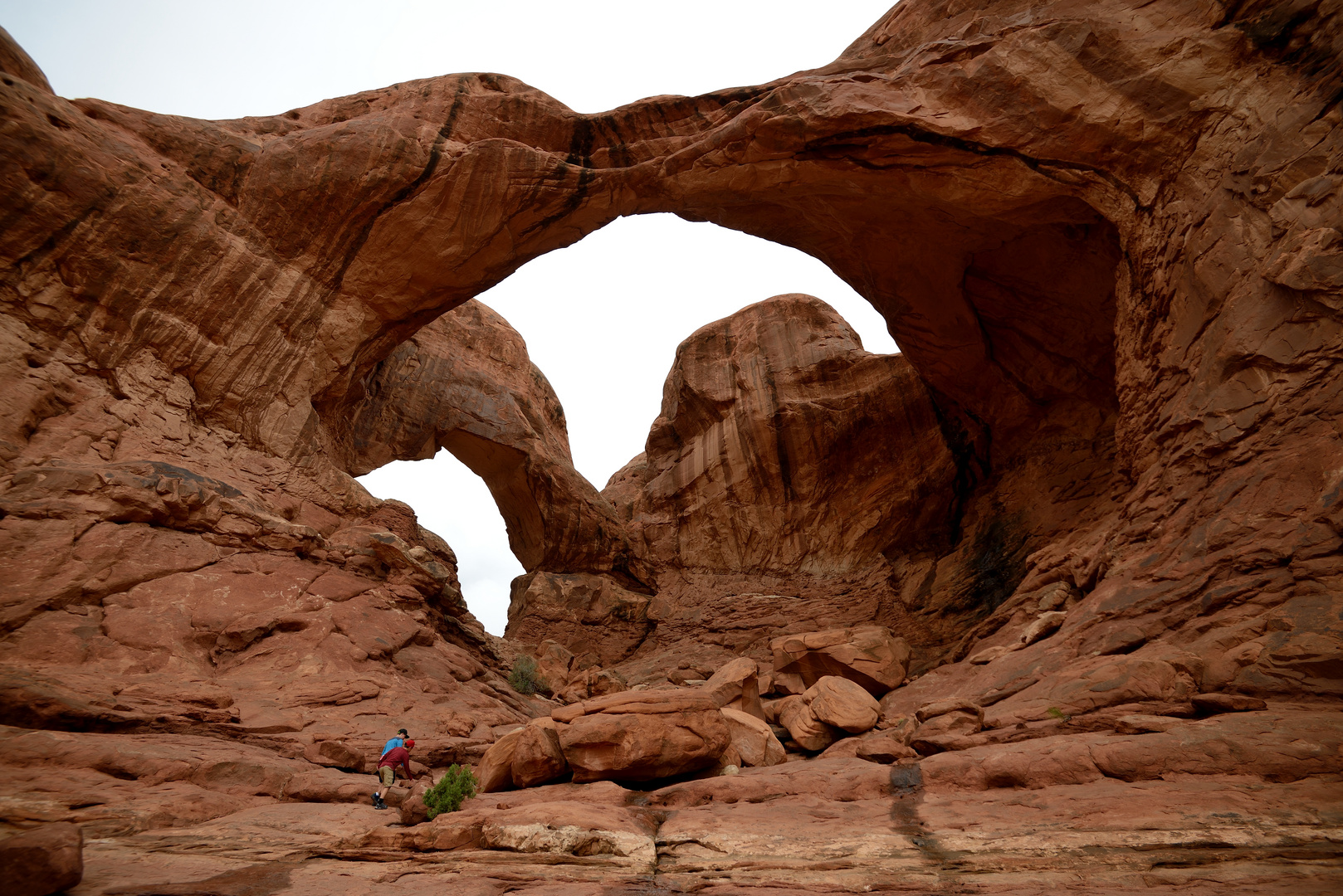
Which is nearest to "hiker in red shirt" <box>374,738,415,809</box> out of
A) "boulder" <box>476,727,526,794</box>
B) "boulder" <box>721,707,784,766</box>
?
"boulder" <box>476,727,526,794</box>

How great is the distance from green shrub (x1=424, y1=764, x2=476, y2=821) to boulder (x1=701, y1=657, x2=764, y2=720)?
5.68 meters

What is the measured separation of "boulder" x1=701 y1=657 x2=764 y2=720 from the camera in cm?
1272

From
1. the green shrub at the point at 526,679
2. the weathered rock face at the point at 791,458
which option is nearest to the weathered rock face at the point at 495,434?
the weathered rock face at the point at 791,458

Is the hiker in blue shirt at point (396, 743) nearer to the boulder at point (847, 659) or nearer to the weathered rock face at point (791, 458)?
the boulder at point (847, 659)

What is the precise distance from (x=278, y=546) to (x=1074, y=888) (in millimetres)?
13273

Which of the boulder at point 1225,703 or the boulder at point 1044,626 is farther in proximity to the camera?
the boulder at point 1044,626

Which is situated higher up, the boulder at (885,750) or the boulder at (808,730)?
the boulder at (808,730)

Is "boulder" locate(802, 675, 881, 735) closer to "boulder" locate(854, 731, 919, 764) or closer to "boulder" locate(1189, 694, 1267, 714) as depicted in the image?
"boulder" locate(854, 731, 919, 764)

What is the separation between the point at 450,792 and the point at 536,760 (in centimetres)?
126

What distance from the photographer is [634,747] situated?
8070 millimetres

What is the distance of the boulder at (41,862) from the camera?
402 cm

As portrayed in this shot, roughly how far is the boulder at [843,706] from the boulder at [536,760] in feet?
16.2

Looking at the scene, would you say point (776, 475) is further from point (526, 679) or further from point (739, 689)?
point (739, 689)

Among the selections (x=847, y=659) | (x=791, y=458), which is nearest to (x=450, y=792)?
(x=847, y=659)
